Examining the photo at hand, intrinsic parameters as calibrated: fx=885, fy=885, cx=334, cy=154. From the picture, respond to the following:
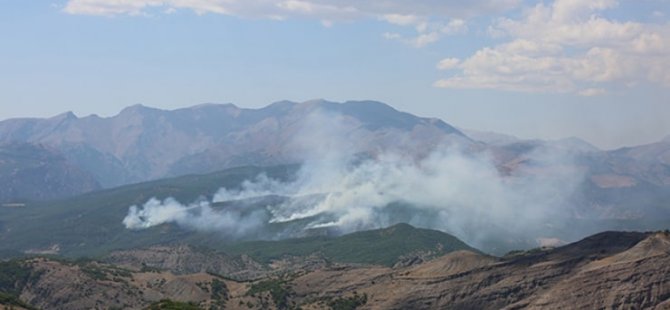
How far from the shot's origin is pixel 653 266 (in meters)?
181

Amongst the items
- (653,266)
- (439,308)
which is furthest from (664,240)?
(439,308)

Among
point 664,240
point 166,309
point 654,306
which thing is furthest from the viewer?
point 664,240

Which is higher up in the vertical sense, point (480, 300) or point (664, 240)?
point (664, 240)

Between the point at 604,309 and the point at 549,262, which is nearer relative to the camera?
the point at 604,309

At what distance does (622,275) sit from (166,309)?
92502mm

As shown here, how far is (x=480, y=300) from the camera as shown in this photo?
196500 mm

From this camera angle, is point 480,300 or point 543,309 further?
point 480,300

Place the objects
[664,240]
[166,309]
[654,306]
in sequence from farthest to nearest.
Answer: [664,240]
[654,306]
[166,309]

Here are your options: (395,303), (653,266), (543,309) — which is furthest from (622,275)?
(395,303)

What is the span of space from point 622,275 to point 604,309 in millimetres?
8889

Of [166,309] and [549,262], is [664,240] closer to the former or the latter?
[549,262]

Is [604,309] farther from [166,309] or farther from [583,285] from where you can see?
[166,309]

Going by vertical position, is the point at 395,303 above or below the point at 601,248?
below

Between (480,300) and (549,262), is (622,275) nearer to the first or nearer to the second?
(549,262)
